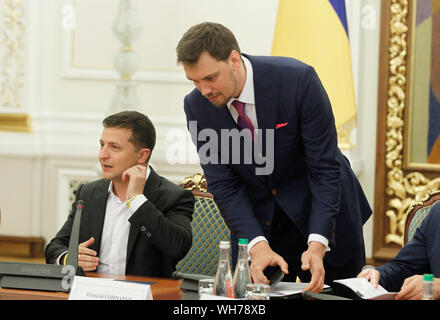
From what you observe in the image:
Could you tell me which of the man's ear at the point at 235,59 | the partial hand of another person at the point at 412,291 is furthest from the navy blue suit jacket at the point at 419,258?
the man's ear at the point at 235,59

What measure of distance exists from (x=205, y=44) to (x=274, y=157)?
46 cm

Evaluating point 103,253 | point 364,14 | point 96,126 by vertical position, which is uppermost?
point 364,14

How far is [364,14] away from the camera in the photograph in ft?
16.6

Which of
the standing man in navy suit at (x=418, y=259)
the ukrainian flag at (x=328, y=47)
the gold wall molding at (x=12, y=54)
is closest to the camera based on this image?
the standing man in navy suit at (x=418, y=259)

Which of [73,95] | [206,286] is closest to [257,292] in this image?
[206,286]

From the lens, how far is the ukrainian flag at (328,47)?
4555 mm

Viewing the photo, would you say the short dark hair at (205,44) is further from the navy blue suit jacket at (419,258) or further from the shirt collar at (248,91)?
the navy blue suit jacket at (419,258)

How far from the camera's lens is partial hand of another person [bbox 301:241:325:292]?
6.54 feet

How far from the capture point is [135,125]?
9.21ft

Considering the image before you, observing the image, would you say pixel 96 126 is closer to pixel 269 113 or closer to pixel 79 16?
pixel 79 16

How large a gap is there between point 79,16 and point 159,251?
3556 millimetres
